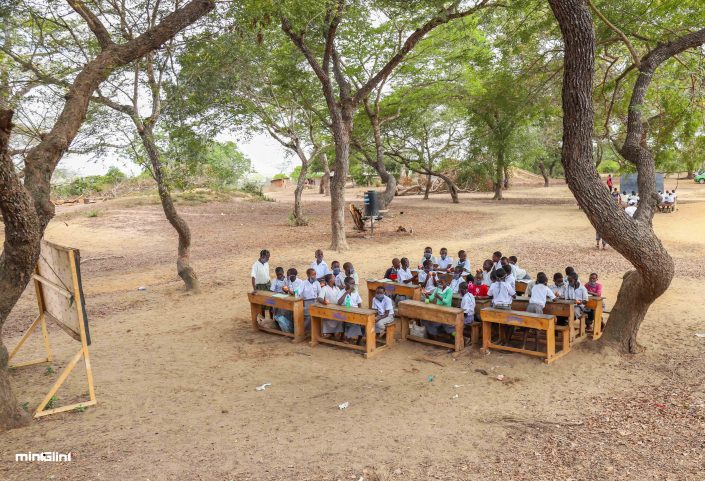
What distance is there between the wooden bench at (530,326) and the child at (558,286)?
83cm

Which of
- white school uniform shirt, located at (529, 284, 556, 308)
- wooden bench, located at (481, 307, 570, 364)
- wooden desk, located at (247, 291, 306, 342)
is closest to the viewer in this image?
wooden bench, located at (481, 307, 570, 364)

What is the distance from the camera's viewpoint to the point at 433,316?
8547 mm

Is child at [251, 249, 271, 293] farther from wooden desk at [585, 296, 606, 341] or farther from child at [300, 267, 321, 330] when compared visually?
wooden desk at [585, 296, 606, 341]

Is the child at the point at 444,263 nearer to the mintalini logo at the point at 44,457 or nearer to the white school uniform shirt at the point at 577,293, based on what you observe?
the white school uniform shirt at the point at 577,293

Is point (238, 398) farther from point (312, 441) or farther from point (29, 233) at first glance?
point (29, 233)

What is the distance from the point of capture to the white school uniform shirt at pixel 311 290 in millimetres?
9578

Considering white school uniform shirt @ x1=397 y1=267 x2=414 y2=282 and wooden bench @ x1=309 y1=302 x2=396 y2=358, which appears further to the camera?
white school uniform shirt @ x1=397 y1=267 x2=414 y2=282

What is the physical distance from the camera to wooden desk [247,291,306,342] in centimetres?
923

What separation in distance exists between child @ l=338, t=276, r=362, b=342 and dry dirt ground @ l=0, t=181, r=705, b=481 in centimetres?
51

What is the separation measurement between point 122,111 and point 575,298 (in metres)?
10.2

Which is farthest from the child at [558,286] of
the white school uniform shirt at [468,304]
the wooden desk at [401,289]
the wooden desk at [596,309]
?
the wooden desk at [401,289]

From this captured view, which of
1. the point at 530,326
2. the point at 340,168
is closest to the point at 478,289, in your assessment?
the point at 530,326

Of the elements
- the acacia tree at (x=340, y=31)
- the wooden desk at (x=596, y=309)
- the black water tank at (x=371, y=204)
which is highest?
the acacia tree at (x=340, y=31)

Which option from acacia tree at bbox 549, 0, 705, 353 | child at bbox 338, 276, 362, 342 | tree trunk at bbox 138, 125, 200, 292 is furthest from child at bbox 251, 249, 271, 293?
acacia tree at bbox 549, 0, 705, 353
